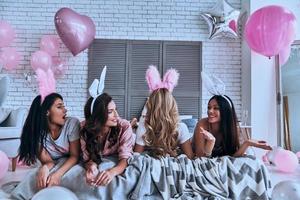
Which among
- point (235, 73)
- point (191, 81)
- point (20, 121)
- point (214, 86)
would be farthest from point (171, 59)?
point (214, 86)

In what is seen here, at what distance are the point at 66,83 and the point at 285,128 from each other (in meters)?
3.23

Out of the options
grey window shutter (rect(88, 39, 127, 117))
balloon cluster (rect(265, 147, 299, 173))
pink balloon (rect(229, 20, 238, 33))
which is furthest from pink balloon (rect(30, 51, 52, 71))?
balloon cluster (rect(265, 147, 299, 173))

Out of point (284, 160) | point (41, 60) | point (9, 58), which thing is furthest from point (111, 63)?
point (284, 160)

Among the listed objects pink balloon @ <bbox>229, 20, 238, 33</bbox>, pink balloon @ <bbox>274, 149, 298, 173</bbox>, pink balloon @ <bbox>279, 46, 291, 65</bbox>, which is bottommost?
pink balloon @ <bbox>274, 149, 298, 173</bbox>

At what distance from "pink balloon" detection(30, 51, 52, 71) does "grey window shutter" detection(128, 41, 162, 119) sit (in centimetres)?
119

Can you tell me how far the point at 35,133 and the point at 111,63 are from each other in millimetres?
2979

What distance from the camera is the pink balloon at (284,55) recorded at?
420cm

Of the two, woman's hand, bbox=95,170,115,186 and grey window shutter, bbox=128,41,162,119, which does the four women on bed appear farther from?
grey window shutter, bbox=128,41,162,119

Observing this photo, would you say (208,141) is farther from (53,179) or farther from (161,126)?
(53,179)

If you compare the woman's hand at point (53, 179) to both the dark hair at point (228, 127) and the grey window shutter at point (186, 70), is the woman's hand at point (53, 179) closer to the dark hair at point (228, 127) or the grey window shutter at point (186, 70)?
the dark hair at point (228, 127)

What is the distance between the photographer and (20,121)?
3604 millimetres

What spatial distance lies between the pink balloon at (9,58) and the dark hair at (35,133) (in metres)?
2.88

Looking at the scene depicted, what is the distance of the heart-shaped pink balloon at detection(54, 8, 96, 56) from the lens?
414 cm

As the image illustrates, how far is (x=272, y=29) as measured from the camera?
12.4ft
